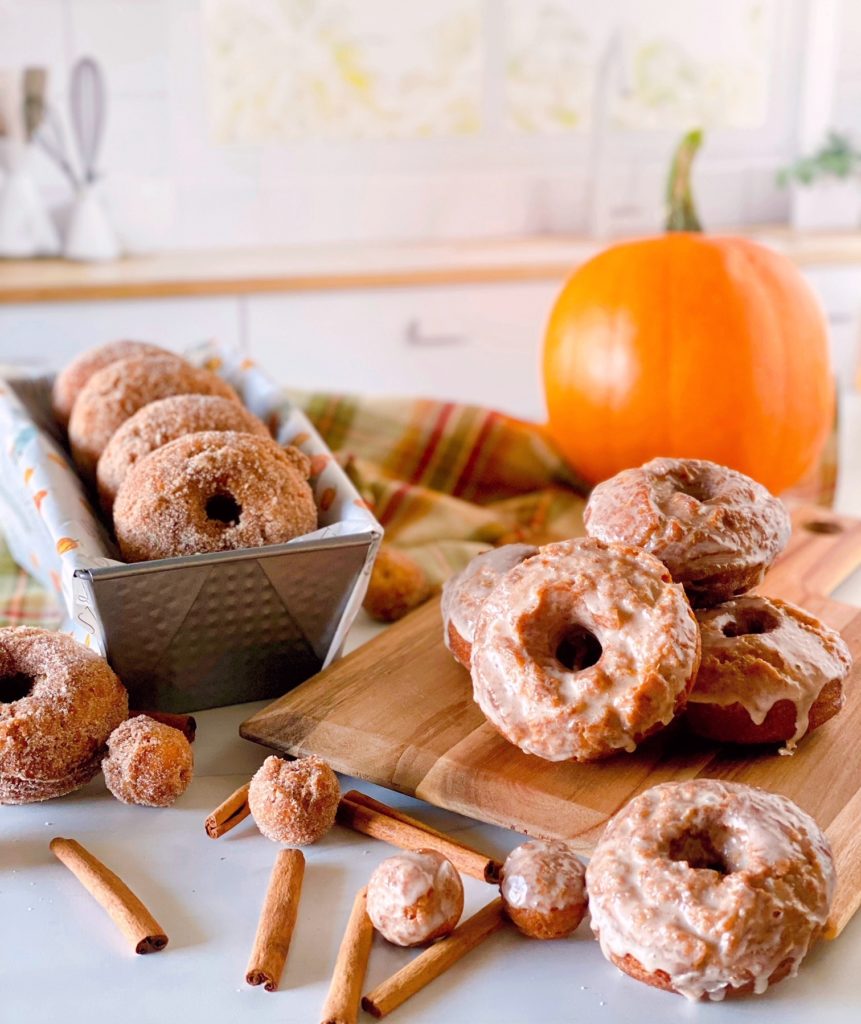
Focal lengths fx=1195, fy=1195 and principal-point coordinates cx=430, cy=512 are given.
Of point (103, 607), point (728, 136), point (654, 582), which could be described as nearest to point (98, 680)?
point (103, 607)

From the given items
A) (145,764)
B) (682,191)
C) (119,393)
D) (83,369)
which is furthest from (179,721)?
(682,191)

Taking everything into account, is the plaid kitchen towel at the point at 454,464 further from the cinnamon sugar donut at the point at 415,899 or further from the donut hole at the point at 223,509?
the cinnamon sugar donut at the point at 415,899

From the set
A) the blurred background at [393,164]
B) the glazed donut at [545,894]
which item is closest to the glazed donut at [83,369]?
the glazed donut at [545,894]

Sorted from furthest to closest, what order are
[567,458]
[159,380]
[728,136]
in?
1. [728,136]
2. [567,458]
3. [159,380]

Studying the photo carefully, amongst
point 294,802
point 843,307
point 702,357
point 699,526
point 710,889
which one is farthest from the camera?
point 843,307

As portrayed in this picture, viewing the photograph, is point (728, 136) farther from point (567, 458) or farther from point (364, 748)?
point (364, 748)

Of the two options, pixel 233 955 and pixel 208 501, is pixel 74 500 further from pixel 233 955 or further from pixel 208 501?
pixel 233 955

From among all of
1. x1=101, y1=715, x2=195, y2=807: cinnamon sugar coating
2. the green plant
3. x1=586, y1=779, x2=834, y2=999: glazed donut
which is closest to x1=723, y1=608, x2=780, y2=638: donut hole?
x1=586, y1=779, x2=834, y2=999: glazed donut
